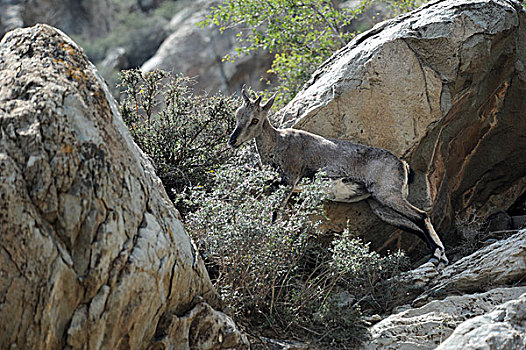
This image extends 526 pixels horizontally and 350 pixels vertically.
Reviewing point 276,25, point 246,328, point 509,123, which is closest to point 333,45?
point 276,25

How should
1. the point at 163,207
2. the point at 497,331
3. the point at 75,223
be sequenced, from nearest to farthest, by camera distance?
1. the point at 75,223
2. the point at 497,331
3. the point at 163,207

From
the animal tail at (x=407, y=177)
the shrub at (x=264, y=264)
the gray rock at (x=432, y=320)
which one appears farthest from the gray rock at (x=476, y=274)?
the animal tail at (x=407, y=177)

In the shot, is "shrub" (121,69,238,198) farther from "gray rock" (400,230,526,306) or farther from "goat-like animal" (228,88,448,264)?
"gray rock" (400,230,526,306)

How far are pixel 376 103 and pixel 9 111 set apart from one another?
4.80 meters

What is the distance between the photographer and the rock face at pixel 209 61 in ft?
81.8

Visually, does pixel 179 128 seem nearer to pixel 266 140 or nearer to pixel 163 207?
pixel 266 140

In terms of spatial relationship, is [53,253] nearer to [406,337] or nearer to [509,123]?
[406,337]

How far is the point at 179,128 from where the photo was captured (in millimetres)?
7102

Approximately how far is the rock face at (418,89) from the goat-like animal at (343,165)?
340 millimetres

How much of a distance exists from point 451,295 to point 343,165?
1.91 m

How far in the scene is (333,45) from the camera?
→ 12234 mm

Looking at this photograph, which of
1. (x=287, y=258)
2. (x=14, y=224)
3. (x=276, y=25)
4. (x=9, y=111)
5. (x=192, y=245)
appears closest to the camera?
(x=14, y=224)

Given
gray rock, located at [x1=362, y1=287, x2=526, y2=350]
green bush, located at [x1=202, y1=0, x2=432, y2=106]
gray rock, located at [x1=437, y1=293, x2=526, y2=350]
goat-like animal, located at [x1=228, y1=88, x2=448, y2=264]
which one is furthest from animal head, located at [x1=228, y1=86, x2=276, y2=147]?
green bush, located at [x1=202, y1=0, x2=432, y2=106]

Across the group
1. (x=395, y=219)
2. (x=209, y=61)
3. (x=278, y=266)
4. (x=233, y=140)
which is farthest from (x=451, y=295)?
(x=209, y=61)
